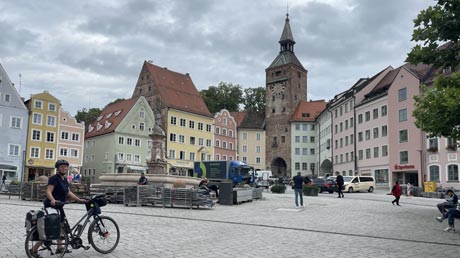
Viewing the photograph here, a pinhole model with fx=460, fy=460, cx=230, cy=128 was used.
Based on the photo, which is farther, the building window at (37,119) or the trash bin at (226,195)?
the building window at (37,119)

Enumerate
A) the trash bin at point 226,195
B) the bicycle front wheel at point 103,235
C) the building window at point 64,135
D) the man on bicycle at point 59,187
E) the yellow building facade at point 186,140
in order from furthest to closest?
the yellow building facade at point 186,140 → the building window at point 64,135 → the trash bin at point 226,195 → the bicycle front wheel at point 103,235 → the man on bicycle at point 59,187

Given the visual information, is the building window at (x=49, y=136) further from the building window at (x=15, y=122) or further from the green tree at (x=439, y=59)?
the green tree at (x=439, y=59)

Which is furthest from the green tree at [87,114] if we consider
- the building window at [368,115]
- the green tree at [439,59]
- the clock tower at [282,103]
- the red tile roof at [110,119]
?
the green tree at [439,59]

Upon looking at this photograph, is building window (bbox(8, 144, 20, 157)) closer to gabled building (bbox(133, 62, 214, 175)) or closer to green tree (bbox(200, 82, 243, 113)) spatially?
gabled building (bbox(133, 62, 214, 175))

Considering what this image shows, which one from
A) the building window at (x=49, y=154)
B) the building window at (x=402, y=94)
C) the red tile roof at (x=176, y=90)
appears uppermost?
the red tile roof at (x=176, y=90)

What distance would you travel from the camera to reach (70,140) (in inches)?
2355

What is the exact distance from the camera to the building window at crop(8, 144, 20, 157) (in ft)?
174

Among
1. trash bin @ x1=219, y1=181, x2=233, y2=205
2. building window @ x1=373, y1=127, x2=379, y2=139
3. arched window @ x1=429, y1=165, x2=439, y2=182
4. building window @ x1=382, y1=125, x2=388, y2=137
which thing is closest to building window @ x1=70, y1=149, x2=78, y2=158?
building window @ x1=373, y1=127, x2=379, y2=139

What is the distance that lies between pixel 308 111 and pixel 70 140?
50137 mm

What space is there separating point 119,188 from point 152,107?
5059cm

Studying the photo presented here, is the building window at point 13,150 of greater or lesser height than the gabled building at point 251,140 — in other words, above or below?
below

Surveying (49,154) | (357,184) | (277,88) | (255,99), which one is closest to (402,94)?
(357,184)

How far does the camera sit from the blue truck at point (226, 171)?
45531mm

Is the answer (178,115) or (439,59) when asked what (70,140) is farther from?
(439,59)
